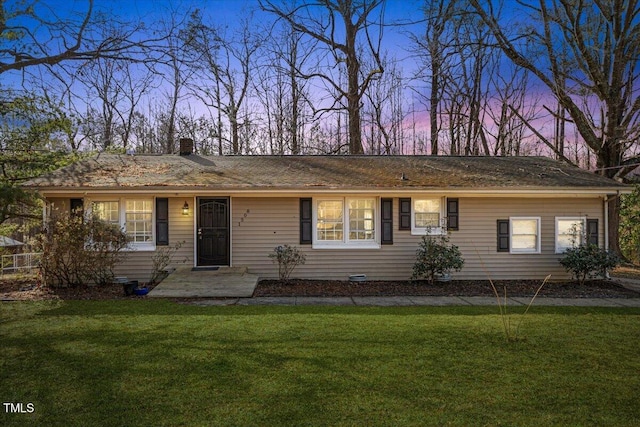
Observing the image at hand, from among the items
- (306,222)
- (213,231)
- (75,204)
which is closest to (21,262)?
(75,204)

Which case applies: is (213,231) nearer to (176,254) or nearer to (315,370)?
(176,254)

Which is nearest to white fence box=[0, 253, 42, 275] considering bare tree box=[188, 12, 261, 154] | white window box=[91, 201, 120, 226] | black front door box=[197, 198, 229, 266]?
white window box=[91, 201, 120, 226]

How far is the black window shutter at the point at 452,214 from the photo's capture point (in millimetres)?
10375

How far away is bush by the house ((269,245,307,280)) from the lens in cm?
984

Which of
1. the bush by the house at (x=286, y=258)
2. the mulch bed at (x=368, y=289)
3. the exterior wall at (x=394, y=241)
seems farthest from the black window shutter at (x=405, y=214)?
the bush by the house at (x=286, y=258)

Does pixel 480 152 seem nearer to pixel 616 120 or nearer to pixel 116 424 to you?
pixel 616 120

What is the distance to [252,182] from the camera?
10180 millimetres

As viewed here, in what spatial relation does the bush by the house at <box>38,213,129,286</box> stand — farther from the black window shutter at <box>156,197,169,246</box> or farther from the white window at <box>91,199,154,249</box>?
the black window shutter at <box>156,197,169,246</box>

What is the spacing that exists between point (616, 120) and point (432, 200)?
8.08 m

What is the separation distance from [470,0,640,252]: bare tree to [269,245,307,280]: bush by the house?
32.2 ft

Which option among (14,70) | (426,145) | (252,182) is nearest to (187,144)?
(252,182)

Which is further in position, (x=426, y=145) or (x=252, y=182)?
(x=426, y=145)

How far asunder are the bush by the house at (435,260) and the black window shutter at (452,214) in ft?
1.81

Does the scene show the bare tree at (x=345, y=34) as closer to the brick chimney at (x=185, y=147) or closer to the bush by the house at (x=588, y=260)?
the brick chimney at (x=185, y=147)
